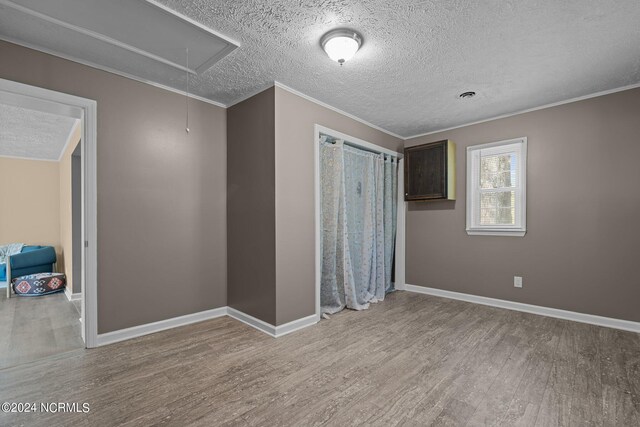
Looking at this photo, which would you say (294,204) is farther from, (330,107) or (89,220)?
(89,220)

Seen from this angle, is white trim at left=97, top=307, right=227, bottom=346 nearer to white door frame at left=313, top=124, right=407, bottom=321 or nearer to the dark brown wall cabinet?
white door frame at left=313, top=124, right=407, bottom=321

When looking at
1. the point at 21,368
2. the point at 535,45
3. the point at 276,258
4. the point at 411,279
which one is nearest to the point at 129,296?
the point at 21,368

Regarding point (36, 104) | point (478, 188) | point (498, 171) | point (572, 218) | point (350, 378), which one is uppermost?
point (36, 104)

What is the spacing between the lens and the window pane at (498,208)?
12.6 feet

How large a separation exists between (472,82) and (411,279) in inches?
113

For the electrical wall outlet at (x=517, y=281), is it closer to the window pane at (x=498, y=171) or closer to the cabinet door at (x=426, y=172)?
the window pane at (x=498, y=171)

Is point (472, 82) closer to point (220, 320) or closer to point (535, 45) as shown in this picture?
point (535, 45)

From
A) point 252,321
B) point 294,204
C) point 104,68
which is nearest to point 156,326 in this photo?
point 252,321

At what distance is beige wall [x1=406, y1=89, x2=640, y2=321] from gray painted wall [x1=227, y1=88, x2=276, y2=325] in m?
2.71

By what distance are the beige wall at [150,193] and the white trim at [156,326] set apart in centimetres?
5

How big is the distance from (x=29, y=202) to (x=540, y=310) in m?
8.80

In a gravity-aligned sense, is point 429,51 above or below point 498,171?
above

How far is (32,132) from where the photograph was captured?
433 centimetres

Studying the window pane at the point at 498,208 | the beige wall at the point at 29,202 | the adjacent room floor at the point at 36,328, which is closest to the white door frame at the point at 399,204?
the window pane at the point at 498,208
